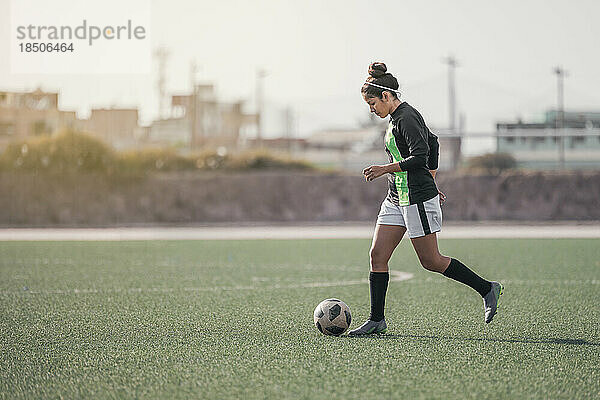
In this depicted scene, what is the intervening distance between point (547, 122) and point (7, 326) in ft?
88.1

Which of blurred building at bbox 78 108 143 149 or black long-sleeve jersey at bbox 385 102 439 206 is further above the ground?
blurred building at bbox 78 108 143 149

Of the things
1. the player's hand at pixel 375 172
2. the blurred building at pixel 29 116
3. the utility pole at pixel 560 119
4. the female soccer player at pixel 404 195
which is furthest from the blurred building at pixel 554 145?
the player's hand at pixel 375 172

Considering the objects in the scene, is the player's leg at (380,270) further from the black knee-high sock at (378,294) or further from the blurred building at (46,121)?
Answer: the blurred building at (46,121)

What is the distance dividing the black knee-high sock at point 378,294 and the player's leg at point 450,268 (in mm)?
299

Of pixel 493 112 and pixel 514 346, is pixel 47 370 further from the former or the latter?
pixel 493 112

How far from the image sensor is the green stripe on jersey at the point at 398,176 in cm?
617

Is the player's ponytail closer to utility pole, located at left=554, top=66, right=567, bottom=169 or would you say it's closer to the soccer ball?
the soccer ball

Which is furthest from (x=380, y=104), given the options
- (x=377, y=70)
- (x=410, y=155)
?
(x=410, y=155)

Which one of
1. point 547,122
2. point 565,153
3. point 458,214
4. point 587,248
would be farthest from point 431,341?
point 547,122

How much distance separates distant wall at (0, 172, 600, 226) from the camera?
87.3 ft

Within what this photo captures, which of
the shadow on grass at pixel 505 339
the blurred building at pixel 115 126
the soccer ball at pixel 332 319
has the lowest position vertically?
the shadow on grass at pixel 505 339

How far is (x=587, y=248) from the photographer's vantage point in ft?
50.0

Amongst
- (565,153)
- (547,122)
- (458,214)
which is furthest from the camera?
(547,122)

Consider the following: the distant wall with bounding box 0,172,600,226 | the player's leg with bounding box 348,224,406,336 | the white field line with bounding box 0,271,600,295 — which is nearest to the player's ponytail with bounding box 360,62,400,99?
the player's leg with bounding box 348,224,406,336
